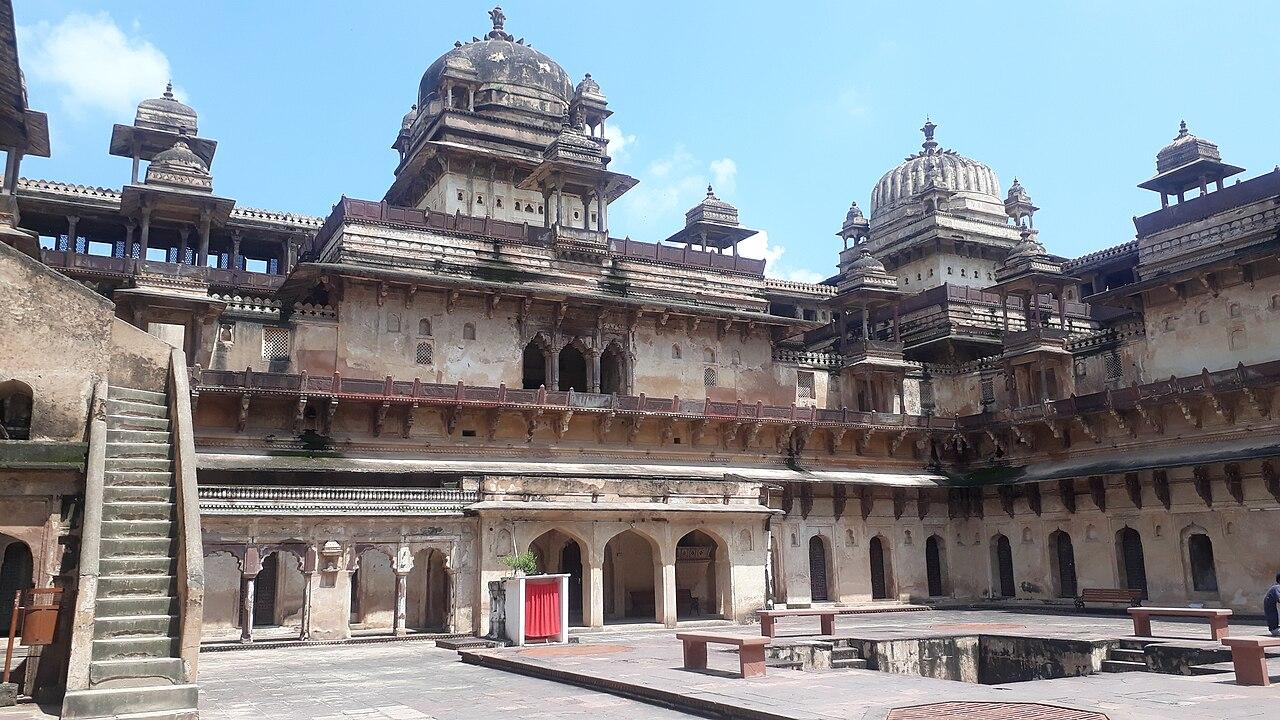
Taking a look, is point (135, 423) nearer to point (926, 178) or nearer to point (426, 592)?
point (426, 592)

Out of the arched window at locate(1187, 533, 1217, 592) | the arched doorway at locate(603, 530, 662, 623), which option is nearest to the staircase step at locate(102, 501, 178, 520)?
the arched doorway at locate(603, 530, 662, 623)

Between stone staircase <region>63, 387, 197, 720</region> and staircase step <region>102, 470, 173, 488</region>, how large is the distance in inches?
0.5

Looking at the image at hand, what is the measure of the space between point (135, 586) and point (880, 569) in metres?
28.8

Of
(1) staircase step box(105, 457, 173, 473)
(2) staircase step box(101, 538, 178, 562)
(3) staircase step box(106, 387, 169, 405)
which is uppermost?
(3) staircase step box(106, 387, 169, 405)

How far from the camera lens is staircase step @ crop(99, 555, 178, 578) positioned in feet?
37.3

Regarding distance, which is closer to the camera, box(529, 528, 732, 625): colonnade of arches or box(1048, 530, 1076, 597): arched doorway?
box(529, 528, 732, 625): colonnade of arches

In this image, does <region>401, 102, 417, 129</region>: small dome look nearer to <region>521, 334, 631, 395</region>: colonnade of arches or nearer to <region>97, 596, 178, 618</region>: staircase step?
<region>521, 334, 631, 395</region>: colonnade of arches

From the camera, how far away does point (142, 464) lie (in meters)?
13.3

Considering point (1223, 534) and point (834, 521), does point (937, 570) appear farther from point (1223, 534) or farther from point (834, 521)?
point (1223, 534)

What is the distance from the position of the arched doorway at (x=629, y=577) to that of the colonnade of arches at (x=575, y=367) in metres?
5.02

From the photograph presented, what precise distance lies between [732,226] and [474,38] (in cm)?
1397

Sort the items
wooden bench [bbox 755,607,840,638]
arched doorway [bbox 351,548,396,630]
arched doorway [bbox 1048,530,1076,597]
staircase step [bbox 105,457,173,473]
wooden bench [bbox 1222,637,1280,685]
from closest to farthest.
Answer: wooden bench [bbox 1222,637,1280,685], staircase step [bbox 105,457,173,473], wooden bench [bbox 755,607,840,638], arched doorway [bbox 351,548,396,630], arched doorway [bbox 1048,530,1076,597]

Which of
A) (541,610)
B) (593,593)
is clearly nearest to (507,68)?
(593,593)

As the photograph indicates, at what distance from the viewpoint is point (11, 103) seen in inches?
829
